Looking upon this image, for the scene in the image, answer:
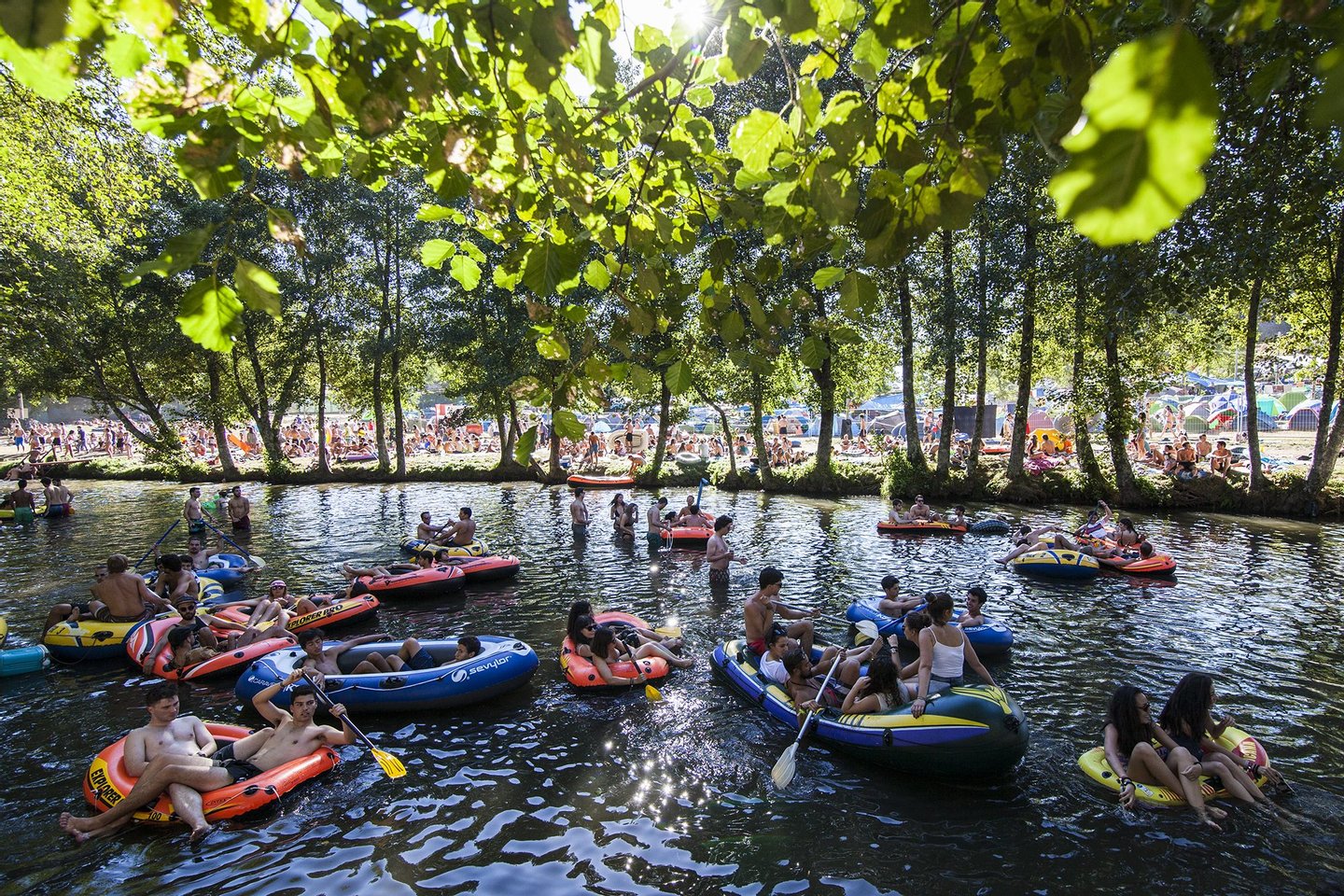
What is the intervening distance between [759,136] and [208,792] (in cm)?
804

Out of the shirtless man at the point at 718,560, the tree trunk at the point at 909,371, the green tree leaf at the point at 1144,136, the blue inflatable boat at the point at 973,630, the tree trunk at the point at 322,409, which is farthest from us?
the tree trunk at the point at 322,409

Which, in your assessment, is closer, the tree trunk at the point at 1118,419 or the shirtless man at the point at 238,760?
the shirtless man at the point at 238,760

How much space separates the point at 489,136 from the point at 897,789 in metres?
7.41

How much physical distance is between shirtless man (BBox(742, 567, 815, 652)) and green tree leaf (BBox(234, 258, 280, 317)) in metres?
8.69

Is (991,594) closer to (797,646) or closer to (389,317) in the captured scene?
(797,646)

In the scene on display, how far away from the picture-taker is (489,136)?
2693 millimetres

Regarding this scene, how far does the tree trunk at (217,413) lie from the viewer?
1355 inches

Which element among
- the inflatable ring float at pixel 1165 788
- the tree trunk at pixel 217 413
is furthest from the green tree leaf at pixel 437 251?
the tree trunk at pixel 217 413

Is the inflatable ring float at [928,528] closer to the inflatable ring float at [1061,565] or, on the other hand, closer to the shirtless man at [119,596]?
the inflatable ring float at [1061,565]

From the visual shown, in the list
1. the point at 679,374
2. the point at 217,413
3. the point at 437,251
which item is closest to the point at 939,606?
the point at 679,374

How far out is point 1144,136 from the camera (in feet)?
3.51

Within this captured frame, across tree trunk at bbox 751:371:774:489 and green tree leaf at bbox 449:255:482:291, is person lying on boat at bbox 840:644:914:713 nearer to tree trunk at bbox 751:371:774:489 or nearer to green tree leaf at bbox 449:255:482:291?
green tree leaf at bbox 449:255:482:291

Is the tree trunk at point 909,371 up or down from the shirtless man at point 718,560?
up

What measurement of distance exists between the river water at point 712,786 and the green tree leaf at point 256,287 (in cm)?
567
